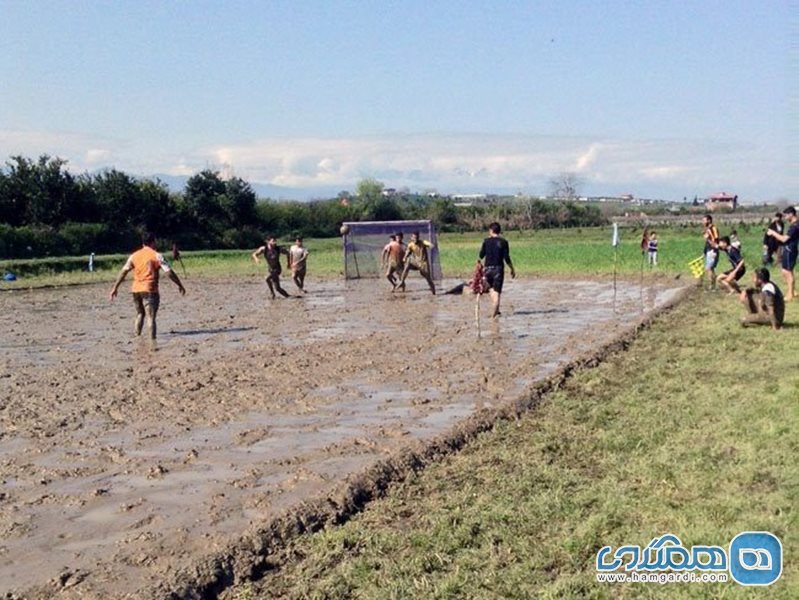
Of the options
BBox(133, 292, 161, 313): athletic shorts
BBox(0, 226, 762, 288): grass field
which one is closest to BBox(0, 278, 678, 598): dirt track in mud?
BBox(133, 292, 161, 313): athletic shorts

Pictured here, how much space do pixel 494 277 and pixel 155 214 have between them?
45646 mm

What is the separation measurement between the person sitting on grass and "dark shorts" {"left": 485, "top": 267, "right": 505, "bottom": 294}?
13.1 feet

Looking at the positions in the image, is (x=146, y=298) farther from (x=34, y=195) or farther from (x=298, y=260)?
(x=34, y=195)

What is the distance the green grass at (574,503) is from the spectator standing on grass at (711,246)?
11.1 meters

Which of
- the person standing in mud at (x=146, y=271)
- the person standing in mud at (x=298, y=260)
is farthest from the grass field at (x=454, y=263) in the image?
the person standing in mud at (x=146, y=271)

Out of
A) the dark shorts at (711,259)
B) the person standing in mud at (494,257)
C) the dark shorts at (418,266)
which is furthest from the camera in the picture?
the dark shorts at (418,266)

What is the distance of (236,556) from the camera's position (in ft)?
16.7

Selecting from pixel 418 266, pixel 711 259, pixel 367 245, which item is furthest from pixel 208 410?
pixel 367 245

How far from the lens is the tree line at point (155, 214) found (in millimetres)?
50562

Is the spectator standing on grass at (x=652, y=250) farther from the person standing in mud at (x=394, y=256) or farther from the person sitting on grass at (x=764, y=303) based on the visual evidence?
the person sitting on grass at (x=764, y=303)

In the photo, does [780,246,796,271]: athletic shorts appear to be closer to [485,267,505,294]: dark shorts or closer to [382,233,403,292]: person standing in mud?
[485,267,505,294]: dark shorts

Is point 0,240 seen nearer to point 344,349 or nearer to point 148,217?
point 148,217

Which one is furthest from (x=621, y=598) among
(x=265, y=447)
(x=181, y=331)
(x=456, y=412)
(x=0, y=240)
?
(x=0, y=240)

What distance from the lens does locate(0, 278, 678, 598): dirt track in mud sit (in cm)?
557
